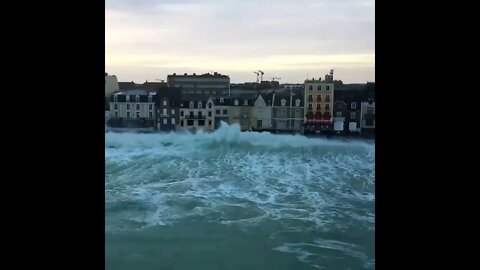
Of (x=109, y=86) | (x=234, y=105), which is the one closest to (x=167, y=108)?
(x=234, y=105)

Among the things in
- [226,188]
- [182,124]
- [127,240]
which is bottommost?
[127,240]

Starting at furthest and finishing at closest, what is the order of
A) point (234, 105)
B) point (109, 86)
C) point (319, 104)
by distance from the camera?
point (234, 105) → point (319, 104) → point (109, 86)

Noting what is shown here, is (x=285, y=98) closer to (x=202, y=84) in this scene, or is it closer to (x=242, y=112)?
(x=242, y=112)

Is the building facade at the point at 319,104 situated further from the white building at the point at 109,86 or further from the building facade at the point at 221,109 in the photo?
the white building at the point at 109,86
